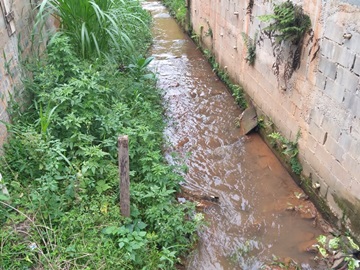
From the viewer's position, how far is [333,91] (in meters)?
3.66

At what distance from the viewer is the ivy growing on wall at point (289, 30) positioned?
408 centimetres

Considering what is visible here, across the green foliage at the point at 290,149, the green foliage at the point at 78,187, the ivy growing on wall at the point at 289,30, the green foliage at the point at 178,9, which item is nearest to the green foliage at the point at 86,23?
the green foliage at the point at 78,187

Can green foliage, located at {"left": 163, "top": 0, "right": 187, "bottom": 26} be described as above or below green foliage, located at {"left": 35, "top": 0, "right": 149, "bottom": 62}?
below

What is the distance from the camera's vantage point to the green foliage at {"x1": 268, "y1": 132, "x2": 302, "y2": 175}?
4516 millimetres

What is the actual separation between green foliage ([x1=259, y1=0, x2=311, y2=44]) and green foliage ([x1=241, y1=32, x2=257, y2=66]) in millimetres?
1279

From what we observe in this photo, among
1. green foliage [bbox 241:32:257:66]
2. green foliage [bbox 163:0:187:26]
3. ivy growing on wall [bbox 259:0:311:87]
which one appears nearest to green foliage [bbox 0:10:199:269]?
ivy growing on wall [bbox 259:0:311:87]

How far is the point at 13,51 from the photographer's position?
3.78m

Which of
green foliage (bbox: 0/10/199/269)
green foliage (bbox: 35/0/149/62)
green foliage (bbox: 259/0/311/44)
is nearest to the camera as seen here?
green foliage (bbox: 0/10/199/269)

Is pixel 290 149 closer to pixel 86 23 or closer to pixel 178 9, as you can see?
pixel 86 23

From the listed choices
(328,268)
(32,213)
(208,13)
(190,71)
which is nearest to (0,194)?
(32,213)

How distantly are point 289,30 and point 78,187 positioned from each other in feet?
10.2

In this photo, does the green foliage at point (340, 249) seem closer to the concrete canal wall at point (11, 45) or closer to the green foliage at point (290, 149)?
the green foliage at point (290, 149)

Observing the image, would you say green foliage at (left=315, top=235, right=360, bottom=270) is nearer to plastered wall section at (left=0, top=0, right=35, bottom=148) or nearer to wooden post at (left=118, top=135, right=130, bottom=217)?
wooden post at (left=118, top=135, right=130, bottom=217)

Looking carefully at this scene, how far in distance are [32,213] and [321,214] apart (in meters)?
3.21
